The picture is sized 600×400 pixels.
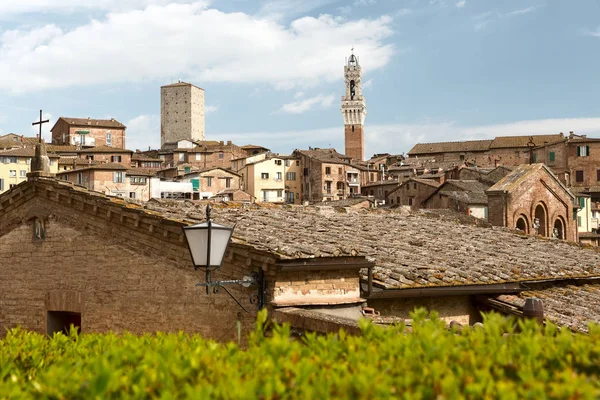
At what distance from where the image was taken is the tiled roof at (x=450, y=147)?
113 m

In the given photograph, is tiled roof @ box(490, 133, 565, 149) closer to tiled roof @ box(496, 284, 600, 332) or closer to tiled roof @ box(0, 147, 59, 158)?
tiled roof @ box(0, 147, 59, 158)

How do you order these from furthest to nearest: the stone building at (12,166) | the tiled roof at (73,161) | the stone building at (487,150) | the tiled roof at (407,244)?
1. the stone building at (487,150)
2. the tiled roof at (73,161)
3. the stone building at (12,166)
4. the tiled roof at (407,244)

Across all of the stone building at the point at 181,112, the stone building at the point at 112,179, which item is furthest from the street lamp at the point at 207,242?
the stone building at the point at 181,112

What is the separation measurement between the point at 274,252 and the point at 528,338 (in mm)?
5474

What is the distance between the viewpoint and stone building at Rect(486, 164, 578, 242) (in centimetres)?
3120

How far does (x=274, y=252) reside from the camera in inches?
377

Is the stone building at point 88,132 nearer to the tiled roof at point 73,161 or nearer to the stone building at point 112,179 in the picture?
the tiled roof at point 73,161

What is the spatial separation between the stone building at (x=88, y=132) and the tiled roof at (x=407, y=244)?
95.9m

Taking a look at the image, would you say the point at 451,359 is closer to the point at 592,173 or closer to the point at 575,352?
the point at 575,352

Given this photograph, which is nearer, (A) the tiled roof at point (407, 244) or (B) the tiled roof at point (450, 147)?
(A) the tiled roof at point (407, 244)

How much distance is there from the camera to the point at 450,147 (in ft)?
382

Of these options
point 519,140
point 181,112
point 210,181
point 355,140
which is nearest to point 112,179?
point 210,181

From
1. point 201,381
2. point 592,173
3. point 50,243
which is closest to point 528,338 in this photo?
point 201,381

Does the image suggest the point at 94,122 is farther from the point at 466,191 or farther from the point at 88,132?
the point at 466,191
